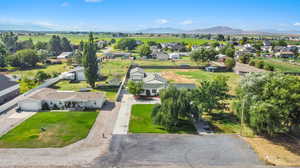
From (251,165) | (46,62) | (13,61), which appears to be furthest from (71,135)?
(46,62)

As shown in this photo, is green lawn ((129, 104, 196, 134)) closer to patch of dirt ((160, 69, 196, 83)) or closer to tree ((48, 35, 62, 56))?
patch of dirt ((160, 69, 196, 83))

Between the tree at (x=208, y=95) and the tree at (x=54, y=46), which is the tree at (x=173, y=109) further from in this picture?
the tree at (x=54, y=46)

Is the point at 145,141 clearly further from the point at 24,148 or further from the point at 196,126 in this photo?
the point at 24,148

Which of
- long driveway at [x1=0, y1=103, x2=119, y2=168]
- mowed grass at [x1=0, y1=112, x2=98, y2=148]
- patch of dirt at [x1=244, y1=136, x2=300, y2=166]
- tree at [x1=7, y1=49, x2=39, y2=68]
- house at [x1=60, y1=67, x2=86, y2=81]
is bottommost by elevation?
patch of dirt at [x1=244, y1=136, x2=300, y2=166]

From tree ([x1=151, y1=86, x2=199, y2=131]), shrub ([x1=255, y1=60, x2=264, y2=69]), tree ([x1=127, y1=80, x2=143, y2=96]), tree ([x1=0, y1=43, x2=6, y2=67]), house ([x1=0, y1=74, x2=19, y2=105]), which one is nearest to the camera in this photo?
tree ([x1=151, y1=86, x2=199, y2=131])

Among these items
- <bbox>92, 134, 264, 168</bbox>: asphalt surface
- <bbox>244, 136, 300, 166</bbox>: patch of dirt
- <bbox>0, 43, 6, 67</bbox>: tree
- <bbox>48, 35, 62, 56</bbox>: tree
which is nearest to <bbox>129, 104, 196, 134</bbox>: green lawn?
<bbox>92, 134, 264, 168</bbox>: asphalt surface

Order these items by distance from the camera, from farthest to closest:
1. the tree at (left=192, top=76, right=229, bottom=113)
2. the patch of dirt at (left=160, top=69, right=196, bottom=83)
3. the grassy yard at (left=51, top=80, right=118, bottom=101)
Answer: the patch of dirt at (left=160, top=69, right=196, bottom=83)
the grassy yard at (left=51, top=80, right=118, bottom=101)
the tree at (left=192, top=76, right=229, bottom=113)

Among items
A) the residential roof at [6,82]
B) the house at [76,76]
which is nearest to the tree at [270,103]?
the house at [76,76]

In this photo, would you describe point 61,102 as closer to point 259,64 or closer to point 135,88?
point 135,88
